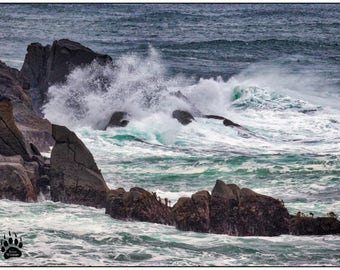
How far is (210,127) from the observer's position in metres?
37.6

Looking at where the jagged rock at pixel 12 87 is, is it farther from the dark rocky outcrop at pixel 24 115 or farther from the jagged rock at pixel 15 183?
the jagged rock at pixel 15 183

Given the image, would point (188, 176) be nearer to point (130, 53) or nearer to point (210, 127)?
point (210, 127)

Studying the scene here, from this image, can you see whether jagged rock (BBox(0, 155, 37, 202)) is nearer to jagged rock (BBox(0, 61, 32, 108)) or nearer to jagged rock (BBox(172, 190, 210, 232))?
jagged rock (BBox(172, 190, 210, 232))

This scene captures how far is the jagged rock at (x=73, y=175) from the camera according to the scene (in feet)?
78.7

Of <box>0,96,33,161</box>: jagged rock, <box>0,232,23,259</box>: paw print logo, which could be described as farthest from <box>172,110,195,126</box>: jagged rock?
<box>0,232,23,259</box>: paw print logo

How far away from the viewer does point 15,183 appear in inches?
930

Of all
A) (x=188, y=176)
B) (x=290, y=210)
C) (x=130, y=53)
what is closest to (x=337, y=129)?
(x=188, y=176)

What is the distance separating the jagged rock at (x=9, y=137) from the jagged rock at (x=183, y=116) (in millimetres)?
13036

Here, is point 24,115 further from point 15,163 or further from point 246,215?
point 246,215

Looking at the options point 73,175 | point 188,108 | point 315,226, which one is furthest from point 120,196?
point 188,108

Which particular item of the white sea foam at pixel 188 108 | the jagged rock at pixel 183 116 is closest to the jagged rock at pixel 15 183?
the white sea foam at pixel 188 108

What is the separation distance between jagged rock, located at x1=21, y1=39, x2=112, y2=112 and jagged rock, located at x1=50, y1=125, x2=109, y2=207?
47.3ft

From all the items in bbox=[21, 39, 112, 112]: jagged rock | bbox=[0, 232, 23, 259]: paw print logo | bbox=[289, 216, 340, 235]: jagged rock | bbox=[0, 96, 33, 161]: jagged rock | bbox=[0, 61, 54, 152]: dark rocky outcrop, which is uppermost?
bbox=[21, 39, 112, 112]: jagged rock

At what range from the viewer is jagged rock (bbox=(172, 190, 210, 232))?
22234 mm
